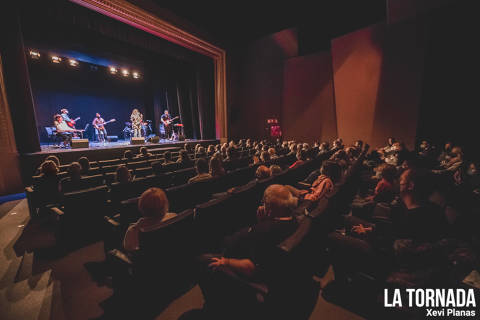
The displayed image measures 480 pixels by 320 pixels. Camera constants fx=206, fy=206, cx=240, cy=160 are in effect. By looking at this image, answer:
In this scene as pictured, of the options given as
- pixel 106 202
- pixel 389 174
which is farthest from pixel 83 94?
pixel 389 174

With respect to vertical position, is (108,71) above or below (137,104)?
above

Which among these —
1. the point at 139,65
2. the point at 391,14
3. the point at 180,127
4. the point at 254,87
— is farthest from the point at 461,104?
the point at 139,65

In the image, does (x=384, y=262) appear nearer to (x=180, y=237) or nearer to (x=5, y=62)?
(x=180, y=237)

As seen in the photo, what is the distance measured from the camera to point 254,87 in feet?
37.4

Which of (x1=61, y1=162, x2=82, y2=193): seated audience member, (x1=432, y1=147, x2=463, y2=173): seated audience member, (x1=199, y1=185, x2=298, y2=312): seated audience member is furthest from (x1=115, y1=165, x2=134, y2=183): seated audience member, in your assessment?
(x1=432, y1=147, x2=463, y2=173): seated audience member

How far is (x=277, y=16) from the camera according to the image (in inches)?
372

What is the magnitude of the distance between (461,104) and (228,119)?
28.7ft

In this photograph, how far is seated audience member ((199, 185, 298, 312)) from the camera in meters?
1.20

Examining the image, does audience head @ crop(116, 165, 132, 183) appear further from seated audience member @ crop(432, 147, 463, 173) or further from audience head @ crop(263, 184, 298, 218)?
seated audience member @ crop(432, 147, 463, 173)

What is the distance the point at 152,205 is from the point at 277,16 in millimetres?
10761

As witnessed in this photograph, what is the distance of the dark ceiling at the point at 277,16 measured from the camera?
8109 mm

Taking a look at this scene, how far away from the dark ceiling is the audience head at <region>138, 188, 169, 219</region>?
812 centimetres

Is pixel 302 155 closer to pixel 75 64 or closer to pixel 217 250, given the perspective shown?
pixel 217 250

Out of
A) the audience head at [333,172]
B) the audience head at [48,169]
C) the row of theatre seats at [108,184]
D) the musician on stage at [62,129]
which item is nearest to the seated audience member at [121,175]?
the row of theatre seats at [108,184]
